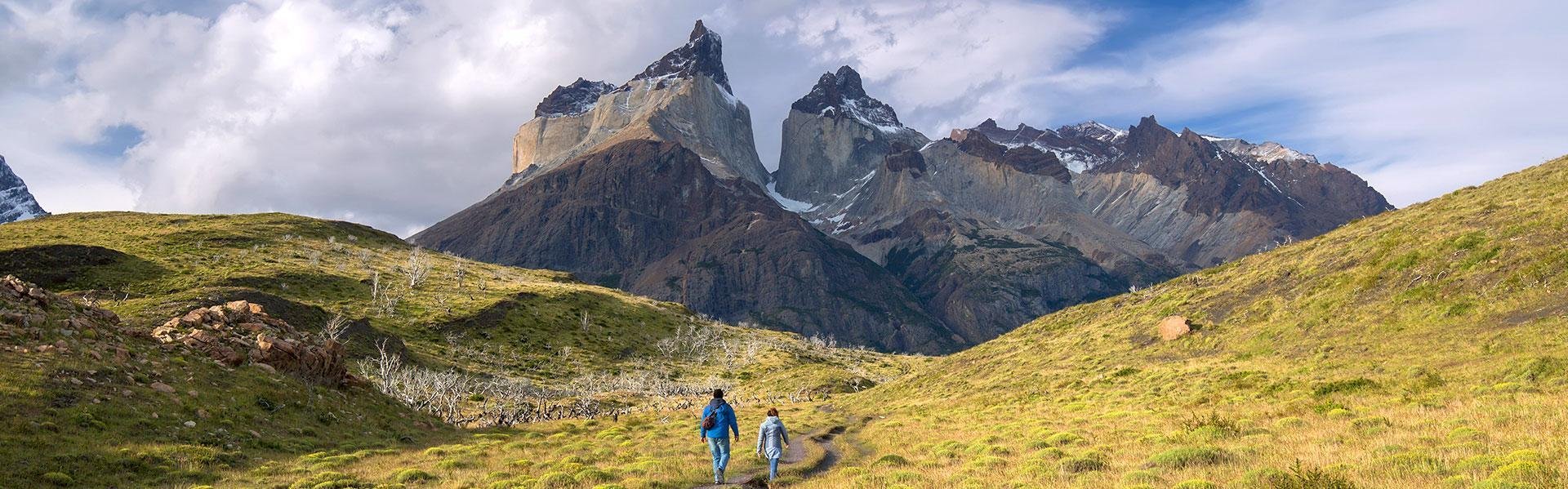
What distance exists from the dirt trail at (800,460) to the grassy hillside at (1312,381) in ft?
4.90

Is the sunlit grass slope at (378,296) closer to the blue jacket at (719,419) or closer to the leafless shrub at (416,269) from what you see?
the leafless shrub at (416,269)

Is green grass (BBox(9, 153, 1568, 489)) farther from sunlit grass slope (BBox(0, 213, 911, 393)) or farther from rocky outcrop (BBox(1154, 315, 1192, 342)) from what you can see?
sunlit grass slope (BBox(0, 213, 911, 393))

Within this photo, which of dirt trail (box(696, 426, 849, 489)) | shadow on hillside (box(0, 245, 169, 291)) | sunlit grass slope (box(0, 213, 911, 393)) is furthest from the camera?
sunlit grass slope (box(0, 213, 911, 393))

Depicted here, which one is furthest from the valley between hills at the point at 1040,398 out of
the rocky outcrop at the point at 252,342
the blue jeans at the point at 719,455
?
the blue jeans at the point at 719,455

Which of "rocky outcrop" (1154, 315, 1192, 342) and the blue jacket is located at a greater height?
"rocky outcrop" (1154, 315, 1192, 342)

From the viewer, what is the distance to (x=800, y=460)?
27484 millimetres

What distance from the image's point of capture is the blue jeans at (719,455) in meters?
22.2

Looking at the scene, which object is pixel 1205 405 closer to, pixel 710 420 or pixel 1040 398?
pixel 1040 398

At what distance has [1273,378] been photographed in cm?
3494

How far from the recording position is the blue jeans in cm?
2223

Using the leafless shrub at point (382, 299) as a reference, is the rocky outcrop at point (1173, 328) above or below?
below

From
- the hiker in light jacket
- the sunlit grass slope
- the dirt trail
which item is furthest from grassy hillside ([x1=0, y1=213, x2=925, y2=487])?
the hiker in light jacket

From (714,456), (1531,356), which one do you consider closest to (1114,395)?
(1531,356)

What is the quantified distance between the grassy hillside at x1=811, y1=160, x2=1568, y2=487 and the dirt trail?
4.90 ft
